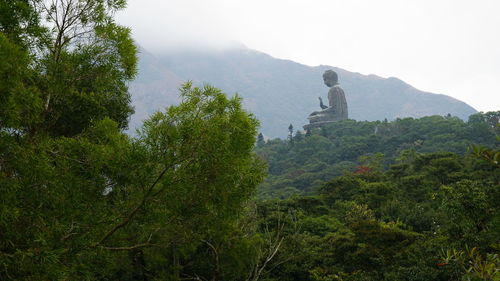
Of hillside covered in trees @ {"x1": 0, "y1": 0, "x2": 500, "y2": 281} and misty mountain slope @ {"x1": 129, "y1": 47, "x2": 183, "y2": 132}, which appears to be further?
misty mountain slope @ {"x1": 129, "y1": 47, "x2": 183, "y2": 132}

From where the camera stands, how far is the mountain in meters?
134

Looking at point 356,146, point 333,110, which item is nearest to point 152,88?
point 333,110

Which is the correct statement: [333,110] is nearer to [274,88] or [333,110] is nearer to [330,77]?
[330,77]

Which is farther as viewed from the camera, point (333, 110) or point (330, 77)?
point (330, 77)

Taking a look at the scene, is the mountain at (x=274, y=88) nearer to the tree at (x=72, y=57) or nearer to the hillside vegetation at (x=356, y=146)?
the hillside vegetation at (x=356, y=146)

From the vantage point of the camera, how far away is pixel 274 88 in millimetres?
148250

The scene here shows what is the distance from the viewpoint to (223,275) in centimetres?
1087

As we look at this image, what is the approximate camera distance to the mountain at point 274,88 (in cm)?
13362

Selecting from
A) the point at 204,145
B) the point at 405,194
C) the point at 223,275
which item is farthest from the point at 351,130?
the point at 204,145

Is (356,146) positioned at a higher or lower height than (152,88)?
lower

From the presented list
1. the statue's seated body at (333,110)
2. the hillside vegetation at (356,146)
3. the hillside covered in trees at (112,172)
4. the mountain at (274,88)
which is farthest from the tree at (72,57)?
the mountain at (274,88)

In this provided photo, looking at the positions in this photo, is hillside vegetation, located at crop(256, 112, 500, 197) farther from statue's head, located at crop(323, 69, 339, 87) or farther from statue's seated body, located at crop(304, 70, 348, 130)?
statue's head, located at crop(323, 69, 339, 87)

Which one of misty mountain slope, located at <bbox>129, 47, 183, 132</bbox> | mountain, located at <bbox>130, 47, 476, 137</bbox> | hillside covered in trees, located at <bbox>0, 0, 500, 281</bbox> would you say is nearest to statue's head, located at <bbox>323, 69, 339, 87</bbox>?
hillside covered in trees, located at <bbox>0, 0, 500, 281</bbox>

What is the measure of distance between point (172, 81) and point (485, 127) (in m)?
110
